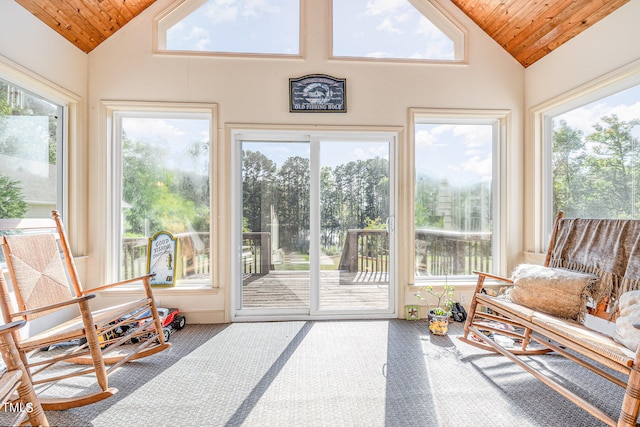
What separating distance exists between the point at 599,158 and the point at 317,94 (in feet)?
8.06

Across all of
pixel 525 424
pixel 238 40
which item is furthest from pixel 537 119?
pixel 238 40

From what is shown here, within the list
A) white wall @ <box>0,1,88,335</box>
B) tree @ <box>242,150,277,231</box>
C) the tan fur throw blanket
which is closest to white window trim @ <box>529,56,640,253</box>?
the tan fur throw blanket

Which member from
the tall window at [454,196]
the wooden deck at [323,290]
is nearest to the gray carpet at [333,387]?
the wooden deck at [323,290]

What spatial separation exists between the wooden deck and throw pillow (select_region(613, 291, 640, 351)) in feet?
5.96

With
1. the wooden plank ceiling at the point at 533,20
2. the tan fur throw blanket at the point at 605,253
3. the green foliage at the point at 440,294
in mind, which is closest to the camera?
the tan fur throw blanket at the point at 605,253

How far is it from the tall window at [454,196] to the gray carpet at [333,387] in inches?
37.2

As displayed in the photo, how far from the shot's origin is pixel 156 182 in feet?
10.0

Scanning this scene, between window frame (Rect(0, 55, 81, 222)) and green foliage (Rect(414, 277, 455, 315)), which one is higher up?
window frame (Rect(0, 55, 81, 222))

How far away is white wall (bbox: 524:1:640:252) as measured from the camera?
225 centimetres

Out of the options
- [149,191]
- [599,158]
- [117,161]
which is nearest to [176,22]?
[117,161]

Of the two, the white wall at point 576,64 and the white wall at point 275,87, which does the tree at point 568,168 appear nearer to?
the white wall at point 576,64

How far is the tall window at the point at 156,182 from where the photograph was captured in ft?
9.99

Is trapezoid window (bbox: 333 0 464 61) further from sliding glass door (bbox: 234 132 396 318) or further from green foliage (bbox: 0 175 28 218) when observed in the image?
green foliage (bbox: 0 175 28 218)

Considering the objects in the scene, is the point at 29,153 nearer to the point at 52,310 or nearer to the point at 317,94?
the point at 52,310
